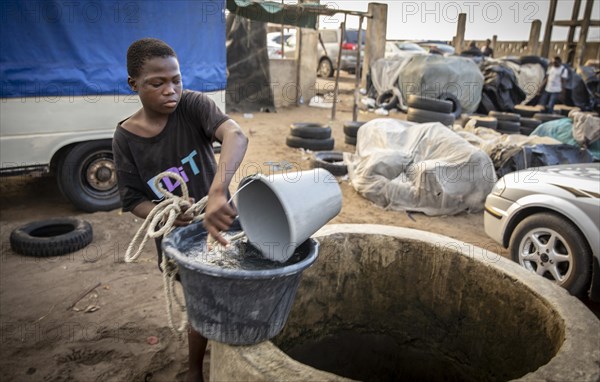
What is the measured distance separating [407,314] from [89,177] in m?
4.44

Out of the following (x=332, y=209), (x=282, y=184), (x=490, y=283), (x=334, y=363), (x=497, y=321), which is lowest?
(x=334, y=363)

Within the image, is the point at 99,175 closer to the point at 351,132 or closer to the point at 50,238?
the point at 50,238

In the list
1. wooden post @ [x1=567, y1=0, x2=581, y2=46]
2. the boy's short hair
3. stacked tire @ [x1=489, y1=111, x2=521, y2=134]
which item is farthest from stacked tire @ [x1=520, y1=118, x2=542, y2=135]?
wooden post @ [x1=567, y1=0, x2=581, y2=46]

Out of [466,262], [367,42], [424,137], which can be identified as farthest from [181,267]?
[367,42]

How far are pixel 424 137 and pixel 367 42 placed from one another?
35.3 ft

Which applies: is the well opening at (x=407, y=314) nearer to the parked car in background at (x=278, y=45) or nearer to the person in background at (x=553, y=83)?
the person in background at (x=553, y=83)

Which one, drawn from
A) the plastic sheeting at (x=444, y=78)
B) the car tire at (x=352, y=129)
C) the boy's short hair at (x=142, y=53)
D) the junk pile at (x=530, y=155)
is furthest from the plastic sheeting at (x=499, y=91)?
the boy's short hair at (x=142, y=53)

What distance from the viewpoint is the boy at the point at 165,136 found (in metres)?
2.12

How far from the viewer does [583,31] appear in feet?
76.6

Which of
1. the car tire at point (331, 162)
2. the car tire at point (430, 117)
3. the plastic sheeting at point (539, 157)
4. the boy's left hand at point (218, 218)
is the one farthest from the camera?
the car tire at point (430, 117)

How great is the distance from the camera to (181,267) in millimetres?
1758

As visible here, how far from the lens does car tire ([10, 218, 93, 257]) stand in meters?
4.69

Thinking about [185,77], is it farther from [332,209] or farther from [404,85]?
[404,85]

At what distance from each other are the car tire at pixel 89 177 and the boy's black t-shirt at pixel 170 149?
348 centimetres
